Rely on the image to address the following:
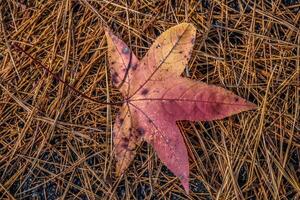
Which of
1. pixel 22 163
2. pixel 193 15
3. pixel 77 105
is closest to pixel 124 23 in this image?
pixel 193 15

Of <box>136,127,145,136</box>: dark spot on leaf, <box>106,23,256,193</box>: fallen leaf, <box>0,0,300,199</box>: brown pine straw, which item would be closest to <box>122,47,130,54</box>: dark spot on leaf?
<box>106,23,256,193</box>: fallen leaf

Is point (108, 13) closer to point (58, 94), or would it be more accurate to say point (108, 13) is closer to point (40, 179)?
point (58, 94)

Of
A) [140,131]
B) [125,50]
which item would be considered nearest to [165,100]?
[140,131]

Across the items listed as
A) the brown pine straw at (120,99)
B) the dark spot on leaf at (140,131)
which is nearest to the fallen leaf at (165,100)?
the dark spot on leaf at (140,131)

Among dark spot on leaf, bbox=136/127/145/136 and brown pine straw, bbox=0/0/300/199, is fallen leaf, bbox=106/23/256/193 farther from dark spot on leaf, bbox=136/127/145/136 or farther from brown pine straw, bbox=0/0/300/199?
brown pine straw, bbox=0/0/300/199

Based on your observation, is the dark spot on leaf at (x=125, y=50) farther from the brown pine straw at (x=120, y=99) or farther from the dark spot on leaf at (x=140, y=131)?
the dark spot on leaf at (x=140, y=131)
